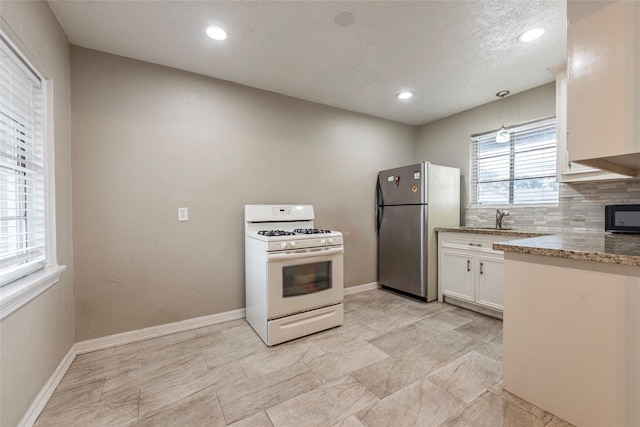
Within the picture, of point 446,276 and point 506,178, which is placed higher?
point 506,178

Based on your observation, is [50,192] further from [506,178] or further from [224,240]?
[506,178]

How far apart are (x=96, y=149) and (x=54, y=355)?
1508 millimetres

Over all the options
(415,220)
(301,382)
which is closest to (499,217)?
(415,220)

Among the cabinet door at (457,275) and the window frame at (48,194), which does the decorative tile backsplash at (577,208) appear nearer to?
the cabinet door at (457,275)

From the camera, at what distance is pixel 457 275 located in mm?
3002

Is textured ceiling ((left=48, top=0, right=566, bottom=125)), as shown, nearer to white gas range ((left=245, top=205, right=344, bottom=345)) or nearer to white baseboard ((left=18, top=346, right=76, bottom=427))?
white gas range ((left=245, top=205, right=344, bottom=345))

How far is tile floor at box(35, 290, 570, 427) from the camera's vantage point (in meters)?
1.43

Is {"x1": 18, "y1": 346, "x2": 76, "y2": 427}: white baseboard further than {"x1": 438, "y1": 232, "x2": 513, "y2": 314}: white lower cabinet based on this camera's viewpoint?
No

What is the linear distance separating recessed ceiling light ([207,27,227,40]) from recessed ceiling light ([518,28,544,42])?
225cm

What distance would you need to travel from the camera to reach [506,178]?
320 cm

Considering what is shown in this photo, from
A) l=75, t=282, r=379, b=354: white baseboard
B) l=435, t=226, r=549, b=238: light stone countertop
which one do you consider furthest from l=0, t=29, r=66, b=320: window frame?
l=435, t=226, r=549, b=238: light stone countertop

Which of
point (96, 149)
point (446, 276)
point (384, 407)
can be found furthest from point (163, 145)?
point (446, 276)

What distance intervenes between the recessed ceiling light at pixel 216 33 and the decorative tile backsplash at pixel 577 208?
133 inches

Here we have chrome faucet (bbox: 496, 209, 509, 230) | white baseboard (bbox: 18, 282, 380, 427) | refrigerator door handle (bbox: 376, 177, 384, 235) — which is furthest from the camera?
refrigerator door handle (bbox: 376, 177, 384, 235)
